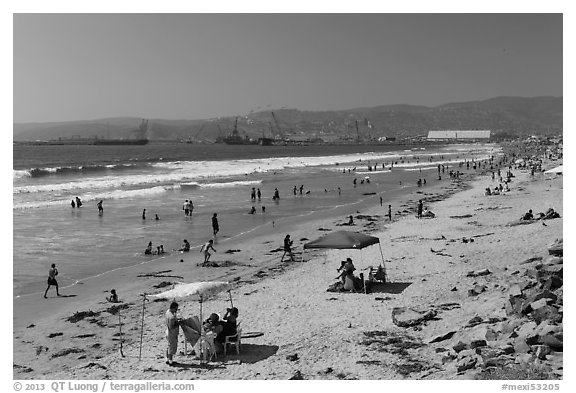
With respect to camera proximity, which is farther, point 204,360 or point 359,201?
point 359,201

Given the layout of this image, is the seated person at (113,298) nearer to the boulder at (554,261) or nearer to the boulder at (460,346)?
the boulder at (460,346)

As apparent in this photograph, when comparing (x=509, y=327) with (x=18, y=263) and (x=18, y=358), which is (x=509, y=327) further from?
(x=18, y=263)

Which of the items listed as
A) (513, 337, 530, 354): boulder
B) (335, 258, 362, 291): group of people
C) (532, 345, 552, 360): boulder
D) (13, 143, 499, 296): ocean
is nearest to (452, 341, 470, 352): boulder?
(513, 337, 530, 354): boulder

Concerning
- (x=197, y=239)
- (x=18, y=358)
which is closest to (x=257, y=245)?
(x=197, y=239)

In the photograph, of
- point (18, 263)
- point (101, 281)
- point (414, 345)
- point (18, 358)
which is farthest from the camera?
point (18, 263)
